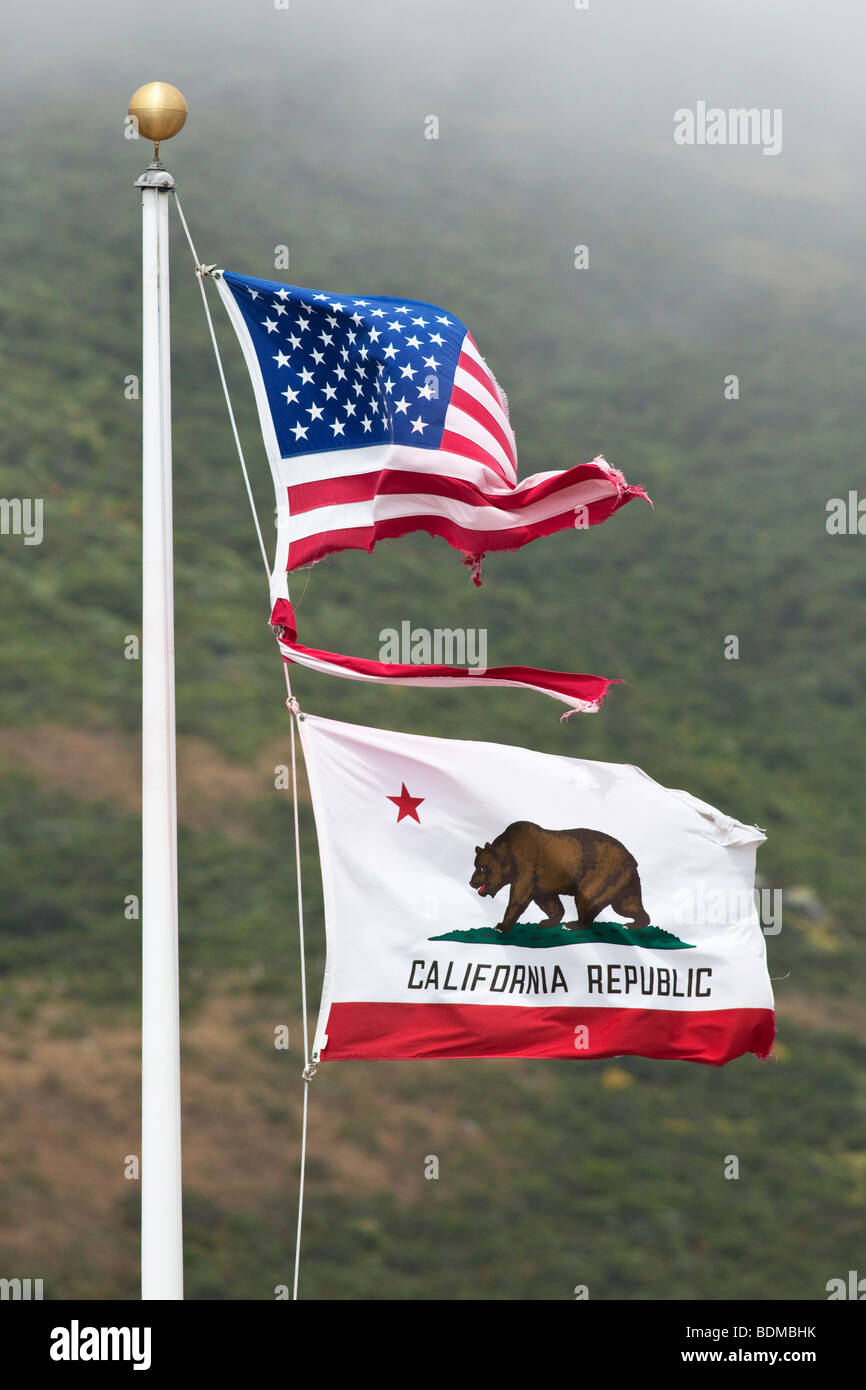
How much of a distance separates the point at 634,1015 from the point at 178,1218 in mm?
2213

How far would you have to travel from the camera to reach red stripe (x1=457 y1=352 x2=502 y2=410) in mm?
8039

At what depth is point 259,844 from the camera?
34125 mm

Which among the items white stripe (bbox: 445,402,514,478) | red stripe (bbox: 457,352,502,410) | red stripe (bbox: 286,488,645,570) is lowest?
red stripe (bbox: 286,488,645,570)

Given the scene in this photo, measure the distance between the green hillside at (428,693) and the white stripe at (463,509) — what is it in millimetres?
17622

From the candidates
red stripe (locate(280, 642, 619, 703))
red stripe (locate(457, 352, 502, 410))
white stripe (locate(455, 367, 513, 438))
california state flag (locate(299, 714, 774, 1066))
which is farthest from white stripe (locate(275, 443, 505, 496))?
california state flag (locate(299, 714, 774, 1066))

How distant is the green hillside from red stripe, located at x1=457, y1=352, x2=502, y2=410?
17619mm

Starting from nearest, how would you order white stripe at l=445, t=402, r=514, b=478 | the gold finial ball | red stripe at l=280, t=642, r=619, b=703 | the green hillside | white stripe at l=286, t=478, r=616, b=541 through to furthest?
1. the gold finial ball
2. red stripe at l=280, t=642, r=619, b=703
3. white stripe at l=286, t=478, r=616, b=541
4. white stripe at l=445, t=402, r=514, b=478
5. the green hillside

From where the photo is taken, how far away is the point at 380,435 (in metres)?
7.71

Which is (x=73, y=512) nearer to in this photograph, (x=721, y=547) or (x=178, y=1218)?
(x=721, y=547)

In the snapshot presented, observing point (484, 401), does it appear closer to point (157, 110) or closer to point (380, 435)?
point (380, 435)

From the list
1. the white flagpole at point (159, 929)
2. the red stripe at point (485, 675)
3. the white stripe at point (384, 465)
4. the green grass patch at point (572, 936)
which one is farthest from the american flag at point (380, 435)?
the green grass patch at point (572, 936)

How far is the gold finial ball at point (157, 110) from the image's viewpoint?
6812 millimetres

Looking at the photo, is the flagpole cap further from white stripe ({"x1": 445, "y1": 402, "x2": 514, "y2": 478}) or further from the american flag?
white stripe ({"x1": 445, "y1": 402, "x2": 514, "y2": 478})

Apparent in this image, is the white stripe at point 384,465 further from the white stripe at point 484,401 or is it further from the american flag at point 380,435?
the white stripe at point 484,401
